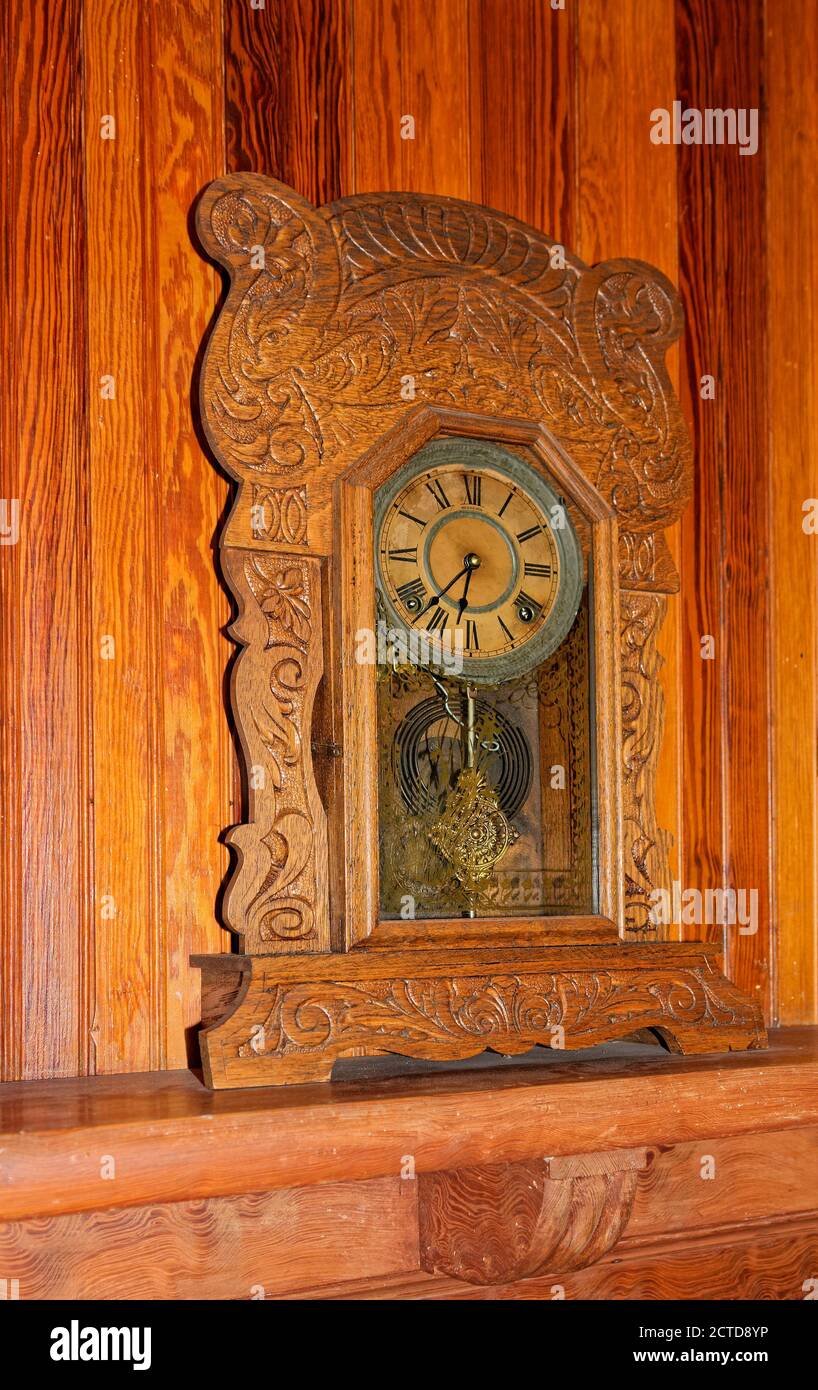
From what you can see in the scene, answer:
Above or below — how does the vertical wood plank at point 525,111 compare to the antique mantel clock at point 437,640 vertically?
above

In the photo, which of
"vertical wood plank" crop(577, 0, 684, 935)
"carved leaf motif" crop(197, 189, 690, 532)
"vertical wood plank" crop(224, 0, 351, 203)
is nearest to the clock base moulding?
"vertical wood plank" crop(577, 0, 684, 935)

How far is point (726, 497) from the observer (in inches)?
61.4

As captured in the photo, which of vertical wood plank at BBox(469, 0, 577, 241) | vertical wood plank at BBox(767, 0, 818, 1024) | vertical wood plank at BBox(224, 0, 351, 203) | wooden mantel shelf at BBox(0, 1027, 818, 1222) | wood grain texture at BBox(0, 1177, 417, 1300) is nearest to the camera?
wooden mantel shelf at BBox(0, 1027, 818, 1222)

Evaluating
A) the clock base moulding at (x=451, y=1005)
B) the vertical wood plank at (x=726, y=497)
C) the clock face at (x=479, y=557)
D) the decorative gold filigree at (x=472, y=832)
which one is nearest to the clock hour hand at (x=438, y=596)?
the clock face at (x=479, y=557)

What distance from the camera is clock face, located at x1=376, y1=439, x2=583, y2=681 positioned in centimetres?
121

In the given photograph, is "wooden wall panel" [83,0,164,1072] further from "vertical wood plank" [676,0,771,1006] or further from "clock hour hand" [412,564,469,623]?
"vertical wood plank" [676,0,771,1006]

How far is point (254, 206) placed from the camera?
1190 mm

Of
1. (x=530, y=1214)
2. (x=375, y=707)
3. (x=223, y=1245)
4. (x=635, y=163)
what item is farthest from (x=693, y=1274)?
(x=635, y=163)

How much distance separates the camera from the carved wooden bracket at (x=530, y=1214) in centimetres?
111

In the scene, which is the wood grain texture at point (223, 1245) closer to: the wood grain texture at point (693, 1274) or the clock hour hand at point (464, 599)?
the wood grain texture at point (693, 1274)

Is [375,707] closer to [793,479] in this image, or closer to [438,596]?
[438,596]

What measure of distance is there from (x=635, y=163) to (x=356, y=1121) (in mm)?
1028

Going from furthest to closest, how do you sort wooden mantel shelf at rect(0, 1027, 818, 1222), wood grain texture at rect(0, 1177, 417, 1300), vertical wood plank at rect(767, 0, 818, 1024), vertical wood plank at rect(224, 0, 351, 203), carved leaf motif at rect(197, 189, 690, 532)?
vertical wood plank at rect(767, 0, 818, 1024) < vertical wood plank at rect(224, 0, 351, 203) < carved leaf motif at rect(197, 189, 690, 532) < wood grain texture at rect(0, 1177, 417, 1300) < wooden mantel shelf at rect(0, 1027, 818, 1222)

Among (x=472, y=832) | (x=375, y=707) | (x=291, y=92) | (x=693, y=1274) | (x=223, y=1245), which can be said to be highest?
(x=291, y=92)
